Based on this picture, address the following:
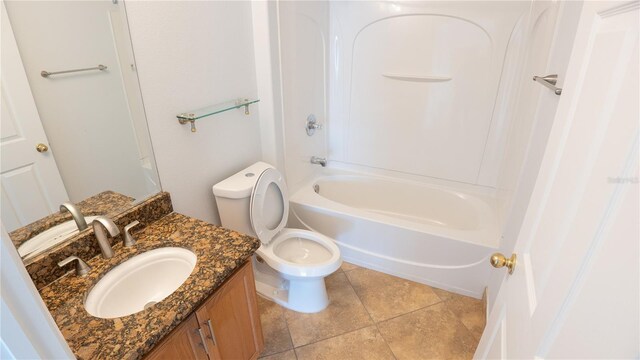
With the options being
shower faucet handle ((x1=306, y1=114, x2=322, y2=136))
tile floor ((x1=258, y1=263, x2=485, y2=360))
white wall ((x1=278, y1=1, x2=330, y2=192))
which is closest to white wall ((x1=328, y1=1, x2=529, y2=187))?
white wall ((x1=278, y1=1, x2=330, y2=192))

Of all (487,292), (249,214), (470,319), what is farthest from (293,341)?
(487,292)

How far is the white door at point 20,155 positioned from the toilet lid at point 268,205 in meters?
0.85

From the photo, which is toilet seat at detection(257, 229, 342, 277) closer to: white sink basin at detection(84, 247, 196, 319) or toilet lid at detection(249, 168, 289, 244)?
toilet lid at detection(249, 168, 289, 244)

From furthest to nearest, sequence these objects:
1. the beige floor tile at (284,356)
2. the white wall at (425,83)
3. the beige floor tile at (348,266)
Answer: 1. the beige floor tile at (348,266)
2. the white wall at (425,83)
3. the beige floor tile at (284,356)

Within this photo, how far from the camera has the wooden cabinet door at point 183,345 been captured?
3.13 ft

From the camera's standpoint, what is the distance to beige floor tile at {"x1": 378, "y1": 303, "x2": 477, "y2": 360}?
1687 mm

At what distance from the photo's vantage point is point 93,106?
122cm

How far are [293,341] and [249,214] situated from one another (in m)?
0.73

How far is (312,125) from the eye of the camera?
8.09 feet

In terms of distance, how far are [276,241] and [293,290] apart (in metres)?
0.31

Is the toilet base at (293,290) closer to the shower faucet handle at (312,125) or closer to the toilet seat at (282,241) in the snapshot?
the toilet seat at (282,241)

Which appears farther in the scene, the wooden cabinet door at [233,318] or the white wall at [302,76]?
the white wall at [302,76]

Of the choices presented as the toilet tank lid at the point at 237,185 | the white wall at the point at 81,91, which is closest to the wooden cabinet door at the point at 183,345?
the white wall at the point at 81,91

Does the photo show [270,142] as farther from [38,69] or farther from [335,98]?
[38,69]
